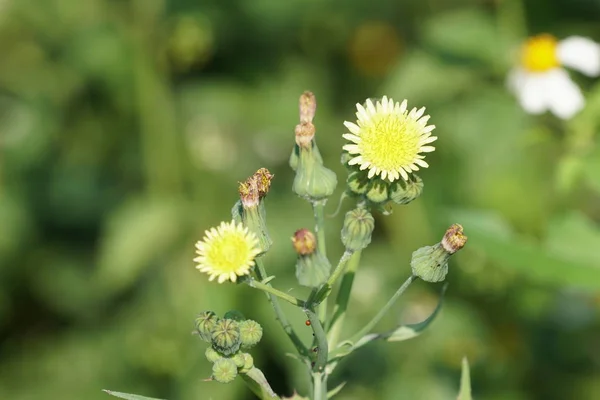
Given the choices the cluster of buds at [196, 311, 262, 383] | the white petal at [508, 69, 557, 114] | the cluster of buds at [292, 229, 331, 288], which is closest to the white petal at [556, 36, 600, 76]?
the white petal at [508, 69, 557, 114]

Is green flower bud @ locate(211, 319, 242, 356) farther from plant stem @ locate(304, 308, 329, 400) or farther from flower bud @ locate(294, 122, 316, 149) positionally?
flower bud @ locate(294, 122, 316, 149)

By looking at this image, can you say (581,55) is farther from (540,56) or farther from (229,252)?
(229,252)

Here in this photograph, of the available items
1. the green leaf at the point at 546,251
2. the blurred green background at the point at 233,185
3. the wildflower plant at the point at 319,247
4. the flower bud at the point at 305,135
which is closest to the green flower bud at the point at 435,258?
the wildflower plant at the point at 319,247

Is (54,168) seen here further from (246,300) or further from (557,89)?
(557,89)

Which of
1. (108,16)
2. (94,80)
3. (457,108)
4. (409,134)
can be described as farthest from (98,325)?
(409,134)

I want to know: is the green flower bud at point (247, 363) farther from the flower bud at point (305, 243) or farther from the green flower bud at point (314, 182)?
the green flower bud at point (314, 182)
